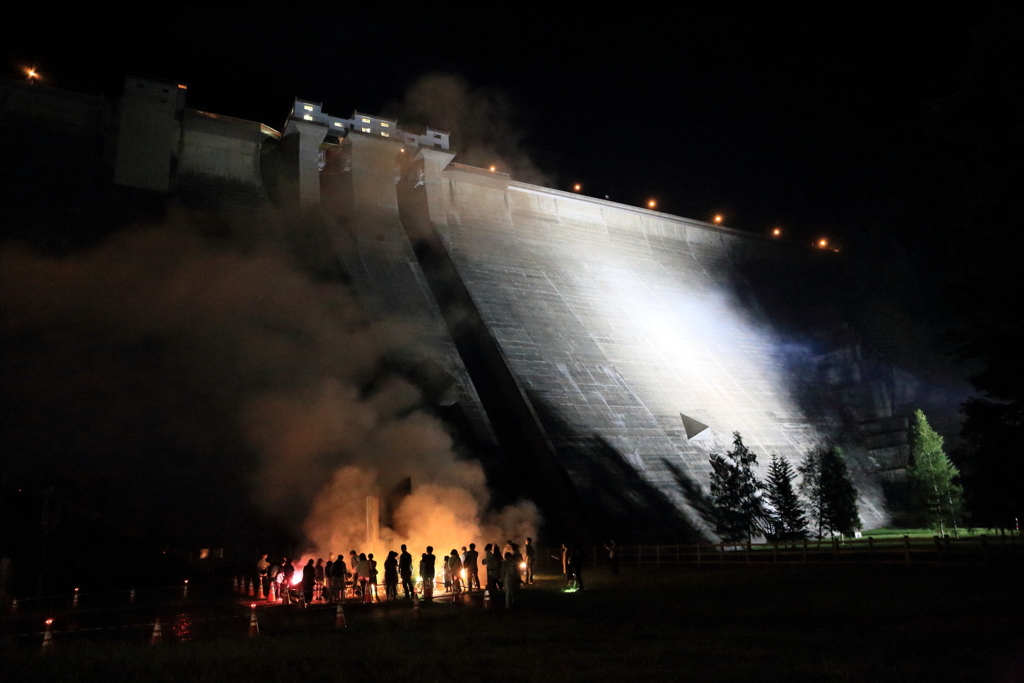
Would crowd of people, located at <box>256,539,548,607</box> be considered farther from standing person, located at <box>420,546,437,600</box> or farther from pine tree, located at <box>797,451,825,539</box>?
pine tree, located at <box>797,451,825,539</box>

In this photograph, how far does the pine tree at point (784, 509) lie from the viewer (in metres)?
20.7

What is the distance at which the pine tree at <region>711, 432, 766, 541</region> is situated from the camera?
19.8m

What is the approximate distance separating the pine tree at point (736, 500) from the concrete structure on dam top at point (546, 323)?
2.06 ft

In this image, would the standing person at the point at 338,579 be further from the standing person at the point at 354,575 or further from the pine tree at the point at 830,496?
Answer: the pine tree at the point at 830,496

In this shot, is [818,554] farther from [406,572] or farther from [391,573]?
[391,573]

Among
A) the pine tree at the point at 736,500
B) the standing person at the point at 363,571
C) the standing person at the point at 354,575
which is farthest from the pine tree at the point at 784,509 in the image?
the standing person at the point at 363,571

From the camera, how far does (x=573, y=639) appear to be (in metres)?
7.34

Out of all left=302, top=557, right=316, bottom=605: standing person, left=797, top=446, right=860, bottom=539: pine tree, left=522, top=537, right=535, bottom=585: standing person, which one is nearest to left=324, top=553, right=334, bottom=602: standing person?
left=302, top=557, right=316, bottom=605: standing person

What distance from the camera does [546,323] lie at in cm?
2491

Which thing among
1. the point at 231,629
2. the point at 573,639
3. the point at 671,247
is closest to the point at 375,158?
the point at 671,247

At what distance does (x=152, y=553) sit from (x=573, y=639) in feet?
43.2

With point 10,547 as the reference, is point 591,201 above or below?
above

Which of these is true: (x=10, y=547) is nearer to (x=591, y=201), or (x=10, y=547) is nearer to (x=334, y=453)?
(x=334, y=453)

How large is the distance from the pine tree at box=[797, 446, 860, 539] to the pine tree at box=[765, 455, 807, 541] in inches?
60.8
